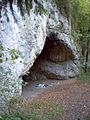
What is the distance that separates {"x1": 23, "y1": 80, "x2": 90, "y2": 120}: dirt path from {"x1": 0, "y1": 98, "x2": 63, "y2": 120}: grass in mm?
339

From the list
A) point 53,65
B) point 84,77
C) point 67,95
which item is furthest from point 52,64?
point 67,95

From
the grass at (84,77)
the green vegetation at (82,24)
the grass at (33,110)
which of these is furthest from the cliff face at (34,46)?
the green vegetation at (82,24)

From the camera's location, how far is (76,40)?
18.6 meters

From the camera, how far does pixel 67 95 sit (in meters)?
13.2

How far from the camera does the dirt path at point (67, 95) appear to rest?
10.7 metres

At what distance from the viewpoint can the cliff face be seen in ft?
28.6

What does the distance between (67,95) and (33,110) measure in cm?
323

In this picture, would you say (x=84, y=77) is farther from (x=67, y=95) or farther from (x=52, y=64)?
(x=67, y=95)

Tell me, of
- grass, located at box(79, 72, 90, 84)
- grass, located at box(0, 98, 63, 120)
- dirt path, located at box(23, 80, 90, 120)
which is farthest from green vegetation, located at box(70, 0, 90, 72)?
grass, located at box(0, 98, 63, 120)

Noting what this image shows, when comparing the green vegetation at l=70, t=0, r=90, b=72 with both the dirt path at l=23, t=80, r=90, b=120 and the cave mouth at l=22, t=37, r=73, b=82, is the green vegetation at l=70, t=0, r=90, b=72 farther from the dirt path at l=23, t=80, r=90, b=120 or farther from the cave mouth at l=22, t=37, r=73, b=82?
the dirt path at l=23, t=80, r=90, b=120

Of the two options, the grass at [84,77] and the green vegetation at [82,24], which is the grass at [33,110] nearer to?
the grass at [84,77]

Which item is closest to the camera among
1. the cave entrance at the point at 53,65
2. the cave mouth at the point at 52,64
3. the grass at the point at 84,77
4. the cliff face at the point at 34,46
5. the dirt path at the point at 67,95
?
the cliff face at the point at 34,46

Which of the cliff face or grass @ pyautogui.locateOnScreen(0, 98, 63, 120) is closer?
grass @ pyautogui.locateOnScreen(0, 98, 63, 120)

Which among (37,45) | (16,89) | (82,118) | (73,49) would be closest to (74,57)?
(73,49)
